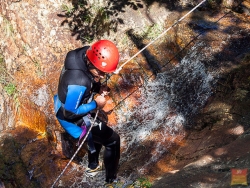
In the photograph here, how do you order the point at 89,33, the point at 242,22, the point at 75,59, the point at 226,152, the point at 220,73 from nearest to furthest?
the point at 75,59 < the point at 226,152 < the point at 220,73 < the point at 242,22 < the point at 89,33

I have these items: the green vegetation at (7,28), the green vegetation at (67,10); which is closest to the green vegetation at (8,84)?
the green vegetation at (7,28)

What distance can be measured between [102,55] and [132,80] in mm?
2483

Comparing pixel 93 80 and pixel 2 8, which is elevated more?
pixel 2 8

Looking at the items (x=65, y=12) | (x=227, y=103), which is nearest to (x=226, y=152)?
(x=227, y=103)

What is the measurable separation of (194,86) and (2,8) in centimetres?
459

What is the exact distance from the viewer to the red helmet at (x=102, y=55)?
3.89m

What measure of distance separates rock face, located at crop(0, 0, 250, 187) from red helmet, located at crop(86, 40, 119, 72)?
2254mm

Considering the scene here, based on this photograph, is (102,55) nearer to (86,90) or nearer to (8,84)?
(86,90)

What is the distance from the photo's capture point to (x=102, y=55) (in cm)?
388

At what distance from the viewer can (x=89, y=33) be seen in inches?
277

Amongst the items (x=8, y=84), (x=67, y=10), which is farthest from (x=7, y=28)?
(x=67, y=10)

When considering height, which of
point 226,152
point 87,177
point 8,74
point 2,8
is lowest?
point 226,152

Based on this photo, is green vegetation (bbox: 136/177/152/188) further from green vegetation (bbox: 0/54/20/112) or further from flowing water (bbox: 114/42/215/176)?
green vegetation (bbox: 0/54/20/112)

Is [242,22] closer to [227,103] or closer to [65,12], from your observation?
[227,103]
